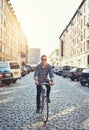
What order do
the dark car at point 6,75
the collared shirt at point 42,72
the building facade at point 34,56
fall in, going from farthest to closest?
the building facade at point 34,56 → the dark car at point 6,75 → the collared shirt at point 42,72

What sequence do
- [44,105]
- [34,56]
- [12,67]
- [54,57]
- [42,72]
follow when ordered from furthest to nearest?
[54,57] < [34,56] < [12,67] < [42,72] < [44,105]

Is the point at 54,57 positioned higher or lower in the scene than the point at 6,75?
higher

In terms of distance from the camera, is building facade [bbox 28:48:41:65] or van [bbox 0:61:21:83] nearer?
van [bbox 0:61:21:83]

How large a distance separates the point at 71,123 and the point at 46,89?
1.24 metres

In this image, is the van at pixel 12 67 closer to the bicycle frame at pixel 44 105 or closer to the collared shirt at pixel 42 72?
the collared shirt at pixel 42 72

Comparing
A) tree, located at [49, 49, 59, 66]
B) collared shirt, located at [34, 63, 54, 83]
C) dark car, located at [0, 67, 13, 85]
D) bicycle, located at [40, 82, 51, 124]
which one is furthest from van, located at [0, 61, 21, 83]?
tree, located at [49, 49, 59, 66]

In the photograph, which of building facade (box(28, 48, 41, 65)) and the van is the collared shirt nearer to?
the van

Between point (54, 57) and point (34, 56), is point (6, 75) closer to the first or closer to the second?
point (34, 56)

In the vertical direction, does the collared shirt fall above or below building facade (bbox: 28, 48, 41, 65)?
below

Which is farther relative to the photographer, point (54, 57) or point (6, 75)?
point (54, 57)

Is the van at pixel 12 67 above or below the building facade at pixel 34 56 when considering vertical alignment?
below

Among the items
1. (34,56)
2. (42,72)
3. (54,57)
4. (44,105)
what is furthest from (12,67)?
(54,57)

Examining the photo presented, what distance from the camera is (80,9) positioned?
235 feet

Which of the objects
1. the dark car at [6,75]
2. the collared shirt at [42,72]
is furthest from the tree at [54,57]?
the collared shirt at [42,72]
